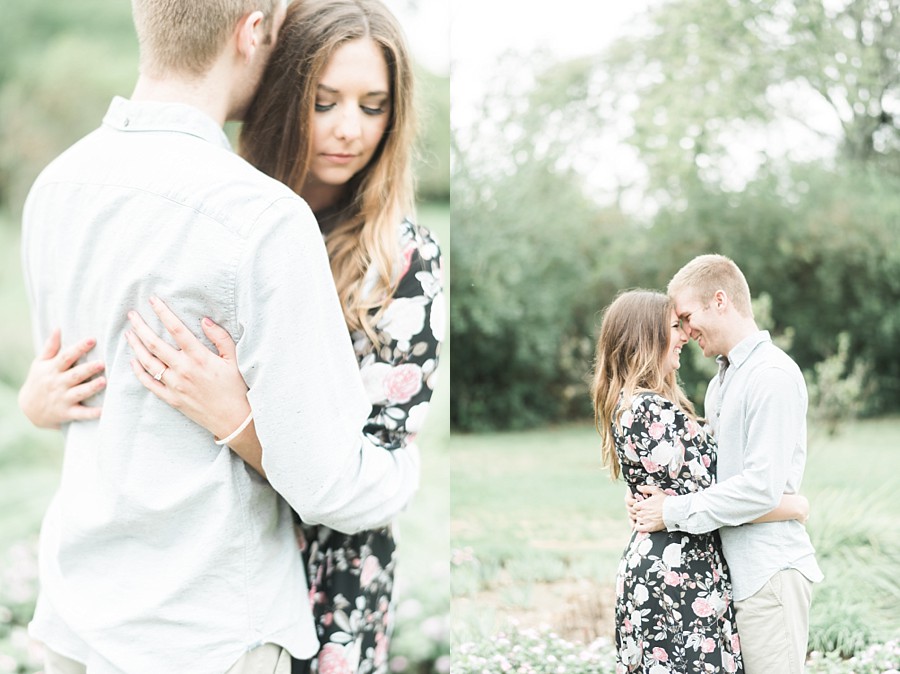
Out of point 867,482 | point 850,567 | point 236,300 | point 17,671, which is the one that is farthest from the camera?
point 17,671

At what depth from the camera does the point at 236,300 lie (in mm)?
1427

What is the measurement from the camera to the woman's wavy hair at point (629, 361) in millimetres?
1754

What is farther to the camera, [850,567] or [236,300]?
[850,567]

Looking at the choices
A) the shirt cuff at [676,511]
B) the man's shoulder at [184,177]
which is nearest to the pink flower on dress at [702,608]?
the shirt cuff at [676,511]

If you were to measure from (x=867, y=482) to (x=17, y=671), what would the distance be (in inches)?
104

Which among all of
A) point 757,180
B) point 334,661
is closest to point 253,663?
point 334,661

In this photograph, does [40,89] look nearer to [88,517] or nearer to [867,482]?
[88,517]

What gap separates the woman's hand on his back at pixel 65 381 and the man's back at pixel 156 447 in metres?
0.04

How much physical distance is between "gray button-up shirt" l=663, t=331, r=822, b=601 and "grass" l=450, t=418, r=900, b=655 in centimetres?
27

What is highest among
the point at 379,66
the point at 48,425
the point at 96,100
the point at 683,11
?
the point at 96,100

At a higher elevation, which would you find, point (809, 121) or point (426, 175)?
point (426, 175)

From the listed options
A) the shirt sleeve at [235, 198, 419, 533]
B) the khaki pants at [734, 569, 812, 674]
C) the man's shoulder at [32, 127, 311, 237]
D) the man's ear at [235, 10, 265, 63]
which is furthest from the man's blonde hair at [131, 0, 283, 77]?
the khaki pants at [734, 569, 812, 674]

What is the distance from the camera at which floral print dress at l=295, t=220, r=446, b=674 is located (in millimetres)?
1727

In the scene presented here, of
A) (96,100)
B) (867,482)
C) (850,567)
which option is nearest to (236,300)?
(850,567)
